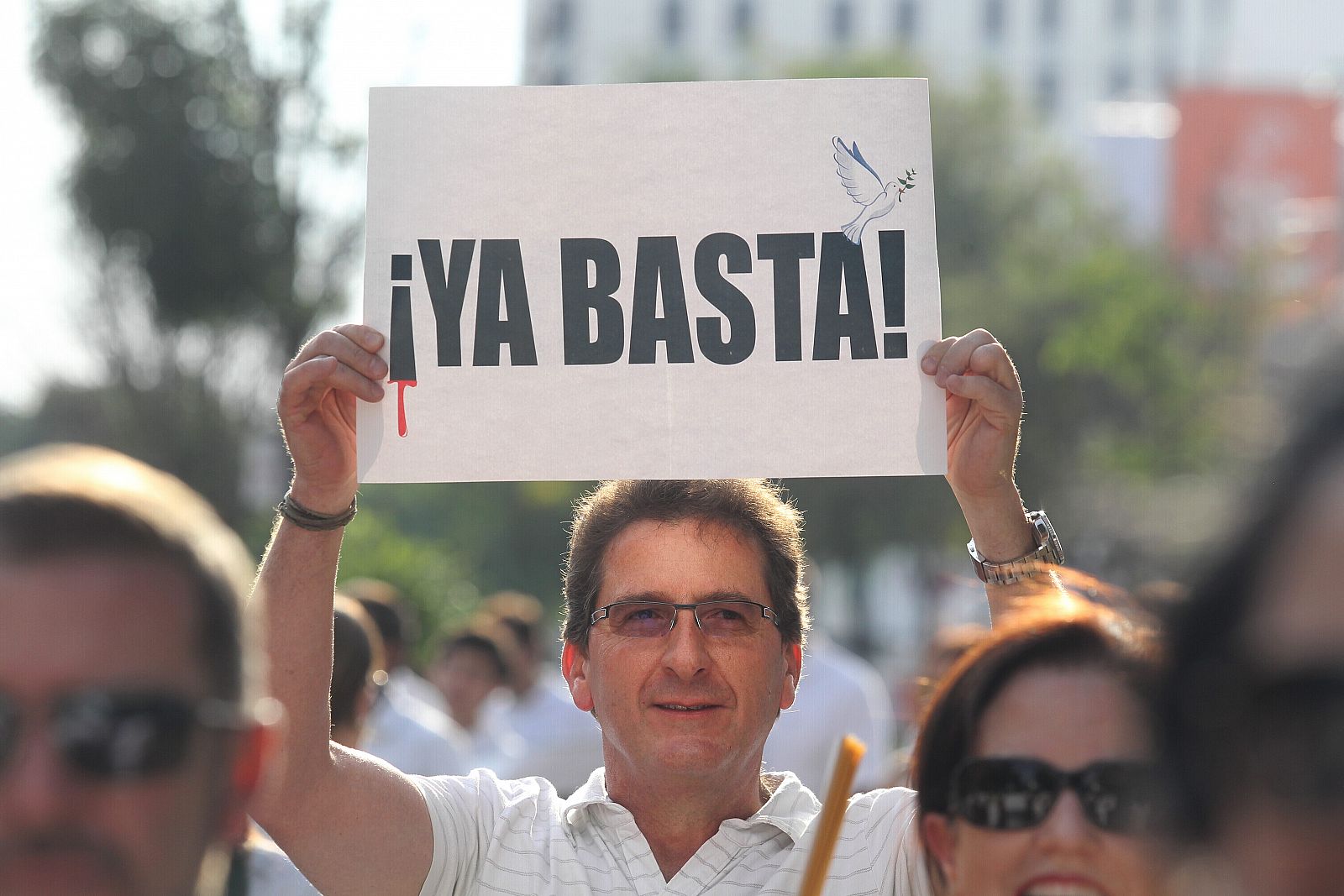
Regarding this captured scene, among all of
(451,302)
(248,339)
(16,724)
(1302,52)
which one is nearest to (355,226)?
(248,339)

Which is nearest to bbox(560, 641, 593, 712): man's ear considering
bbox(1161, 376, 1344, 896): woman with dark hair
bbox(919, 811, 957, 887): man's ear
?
bbox(919, 811, 957, 887): man's ear

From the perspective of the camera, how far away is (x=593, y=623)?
3100mm

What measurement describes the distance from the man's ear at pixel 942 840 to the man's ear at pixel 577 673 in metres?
1.19

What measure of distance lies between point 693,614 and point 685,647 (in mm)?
78

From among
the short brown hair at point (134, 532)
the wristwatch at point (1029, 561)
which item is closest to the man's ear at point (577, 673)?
the wristwatch at point (1029, 561)

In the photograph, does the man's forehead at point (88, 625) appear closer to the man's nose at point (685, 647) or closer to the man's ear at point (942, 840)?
the man's ear at point (942, 840)

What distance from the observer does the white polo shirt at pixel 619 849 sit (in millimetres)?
2824

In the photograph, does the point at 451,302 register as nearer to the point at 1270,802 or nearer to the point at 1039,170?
the point at 1270,802

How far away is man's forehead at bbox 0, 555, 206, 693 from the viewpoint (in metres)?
1.49

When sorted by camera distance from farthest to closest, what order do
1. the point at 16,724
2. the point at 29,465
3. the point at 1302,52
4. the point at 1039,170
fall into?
the point at 1302,52, the point at 1039,170, the point at 29,465, the point at 16,724

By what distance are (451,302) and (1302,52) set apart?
2736 inches

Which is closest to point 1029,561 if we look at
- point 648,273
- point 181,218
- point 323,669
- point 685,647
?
point 685,647

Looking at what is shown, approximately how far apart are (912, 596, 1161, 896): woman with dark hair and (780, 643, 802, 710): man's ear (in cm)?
104

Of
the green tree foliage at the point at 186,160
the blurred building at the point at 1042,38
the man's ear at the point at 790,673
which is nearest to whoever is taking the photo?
the man's ear at the point at 790,673
